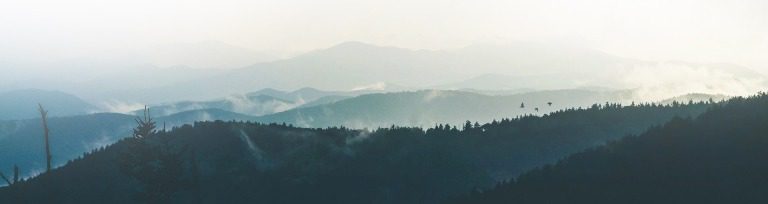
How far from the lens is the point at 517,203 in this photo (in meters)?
146

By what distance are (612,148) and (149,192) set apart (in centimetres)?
10355

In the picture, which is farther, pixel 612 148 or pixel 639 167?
pixel 612 148

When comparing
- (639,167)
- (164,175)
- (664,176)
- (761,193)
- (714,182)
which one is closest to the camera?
(164,175)

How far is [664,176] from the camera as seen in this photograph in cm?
13925

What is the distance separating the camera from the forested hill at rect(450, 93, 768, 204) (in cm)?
12800

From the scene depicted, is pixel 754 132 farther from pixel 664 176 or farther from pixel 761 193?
pixel 761 193

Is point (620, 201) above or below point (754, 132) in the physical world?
below

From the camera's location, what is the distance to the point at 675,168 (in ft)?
466

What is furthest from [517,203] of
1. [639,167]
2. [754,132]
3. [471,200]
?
[754,132]

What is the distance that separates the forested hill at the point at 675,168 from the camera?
12800 centimetres

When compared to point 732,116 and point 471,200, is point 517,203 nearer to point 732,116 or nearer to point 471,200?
point 471,200

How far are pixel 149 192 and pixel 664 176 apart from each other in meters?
85.5

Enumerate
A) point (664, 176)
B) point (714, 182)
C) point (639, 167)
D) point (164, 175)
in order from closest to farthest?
point (164, 175)
point (714, 182)
point (664, 176)
point (639, 167)

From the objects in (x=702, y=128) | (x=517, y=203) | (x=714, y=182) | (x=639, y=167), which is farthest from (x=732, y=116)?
(x=517, y=203)
